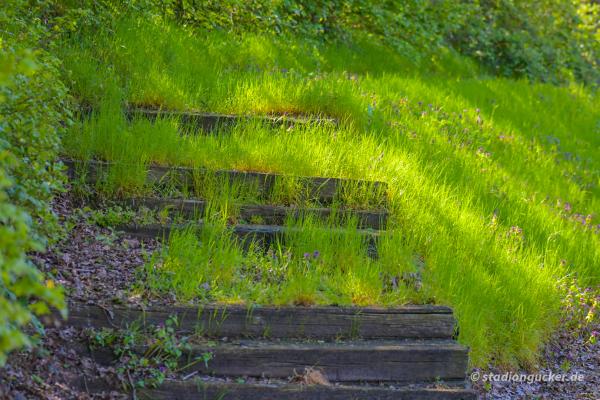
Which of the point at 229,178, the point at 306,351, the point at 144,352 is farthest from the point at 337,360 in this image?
the point at 229,178

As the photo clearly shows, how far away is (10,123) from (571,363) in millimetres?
3942

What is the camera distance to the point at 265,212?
5.32 metres

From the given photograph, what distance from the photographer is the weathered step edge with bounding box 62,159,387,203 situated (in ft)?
17.2

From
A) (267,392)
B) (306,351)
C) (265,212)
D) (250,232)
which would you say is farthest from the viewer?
(265,212)

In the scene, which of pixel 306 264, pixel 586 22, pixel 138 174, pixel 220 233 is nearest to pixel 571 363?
pixel 306 264

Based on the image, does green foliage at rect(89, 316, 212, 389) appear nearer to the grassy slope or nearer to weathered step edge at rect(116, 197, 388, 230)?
the grassy slope

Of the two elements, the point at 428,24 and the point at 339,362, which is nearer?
the point at 339,362

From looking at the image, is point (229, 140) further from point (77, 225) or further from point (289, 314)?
point (289, 314)

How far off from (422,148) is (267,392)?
135 inches

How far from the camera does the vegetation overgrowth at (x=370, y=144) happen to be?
4.81 meters

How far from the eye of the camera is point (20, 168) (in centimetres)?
381

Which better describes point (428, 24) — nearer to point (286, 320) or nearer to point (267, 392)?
point (286, 320)

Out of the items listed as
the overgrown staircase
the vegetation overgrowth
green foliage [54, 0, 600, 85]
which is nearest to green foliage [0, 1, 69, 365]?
the overgrown staircase

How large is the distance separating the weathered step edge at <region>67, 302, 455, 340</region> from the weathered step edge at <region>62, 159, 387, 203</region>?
1322 millimetres
